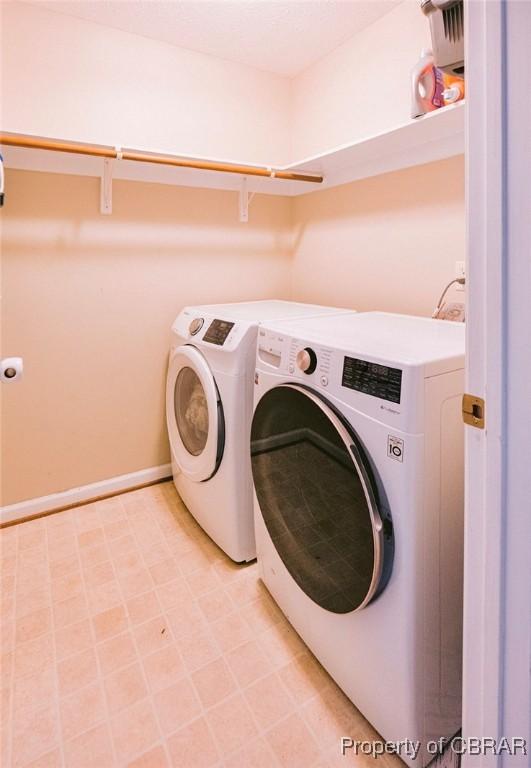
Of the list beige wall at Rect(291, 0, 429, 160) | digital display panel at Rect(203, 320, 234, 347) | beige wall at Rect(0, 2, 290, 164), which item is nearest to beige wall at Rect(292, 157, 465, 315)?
beige wall at Rect(291, 0, 429, 160)

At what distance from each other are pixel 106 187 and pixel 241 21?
950mm

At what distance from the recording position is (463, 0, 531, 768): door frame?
0.59 m

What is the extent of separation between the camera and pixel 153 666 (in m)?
1.34

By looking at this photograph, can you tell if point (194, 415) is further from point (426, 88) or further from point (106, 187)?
point (426, 88)

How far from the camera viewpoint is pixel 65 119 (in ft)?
6.23

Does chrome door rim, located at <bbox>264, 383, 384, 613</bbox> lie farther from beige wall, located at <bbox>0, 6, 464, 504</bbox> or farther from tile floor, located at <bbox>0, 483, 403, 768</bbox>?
beige wall, located at <bbox>0, 6, 464, 504</bbox>

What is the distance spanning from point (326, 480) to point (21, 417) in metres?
1.60

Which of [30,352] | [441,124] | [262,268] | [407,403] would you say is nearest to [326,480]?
[407,403]

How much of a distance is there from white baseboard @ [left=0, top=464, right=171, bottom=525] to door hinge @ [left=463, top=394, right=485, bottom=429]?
6.63ft

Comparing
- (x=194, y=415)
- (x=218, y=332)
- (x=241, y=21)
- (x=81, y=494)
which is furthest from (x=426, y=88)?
(x=81, y=494)

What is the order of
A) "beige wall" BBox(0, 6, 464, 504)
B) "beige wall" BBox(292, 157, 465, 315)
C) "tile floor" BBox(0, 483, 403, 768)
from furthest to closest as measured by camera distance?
1. "beige wall" BBox(0, 6, 464, 504)
2. "beige wall" BBox(292, 157, 465, 315)
3. "tile floor" BBox(0, 483, 403, 768)

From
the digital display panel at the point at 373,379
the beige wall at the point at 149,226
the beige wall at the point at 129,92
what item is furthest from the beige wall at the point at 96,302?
the digital display panel at the point at 373,379

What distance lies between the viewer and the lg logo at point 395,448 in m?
0.91

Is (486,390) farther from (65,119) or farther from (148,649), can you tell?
(65,119)
